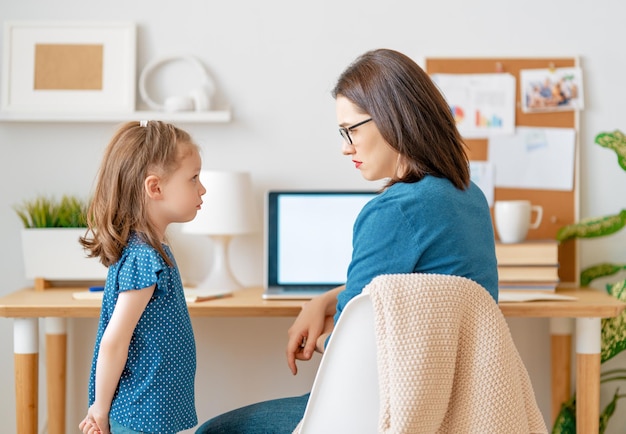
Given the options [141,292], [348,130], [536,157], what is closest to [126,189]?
[141,292]

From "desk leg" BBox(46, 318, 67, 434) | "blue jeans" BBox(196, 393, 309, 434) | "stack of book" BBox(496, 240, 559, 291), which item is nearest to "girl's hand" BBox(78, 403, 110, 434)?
"blue jeans" BBox(196, 393, 309, 434)

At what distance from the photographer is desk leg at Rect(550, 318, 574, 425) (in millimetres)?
2408

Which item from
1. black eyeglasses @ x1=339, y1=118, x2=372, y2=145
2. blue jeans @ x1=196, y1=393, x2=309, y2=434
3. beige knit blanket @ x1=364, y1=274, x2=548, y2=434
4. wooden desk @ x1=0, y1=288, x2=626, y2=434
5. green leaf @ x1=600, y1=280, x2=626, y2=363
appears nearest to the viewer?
beige knit blanket @ x1=364, y1=274, x2=548, y2=434

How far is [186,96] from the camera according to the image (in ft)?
7.89

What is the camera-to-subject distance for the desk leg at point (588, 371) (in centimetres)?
208

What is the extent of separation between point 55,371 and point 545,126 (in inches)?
61.6

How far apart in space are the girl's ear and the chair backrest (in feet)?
1.59

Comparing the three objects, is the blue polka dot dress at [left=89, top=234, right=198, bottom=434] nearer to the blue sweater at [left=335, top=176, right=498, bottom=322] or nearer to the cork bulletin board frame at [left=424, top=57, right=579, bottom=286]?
the blue sweater at [left=335, top=176, right=498, bottom=322]

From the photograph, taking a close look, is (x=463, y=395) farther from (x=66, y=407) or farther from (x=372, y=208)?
(x=66, y=407)

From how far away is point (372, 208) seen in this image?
129 centimetres

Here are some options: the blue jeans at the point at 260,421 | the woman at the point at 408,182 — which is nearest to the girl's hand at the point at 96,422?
the blue jeans at the point at 260,421

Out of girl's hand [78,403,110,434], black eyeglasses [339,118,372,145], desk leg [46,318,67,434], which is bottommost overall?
desk leg [46,318,67,434]

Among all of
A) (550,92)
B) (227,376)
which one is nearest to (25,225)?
(227,376)

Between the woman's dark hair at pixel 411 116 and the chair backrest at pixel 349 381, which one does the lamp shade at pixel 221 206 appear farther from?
the chair backrest at pixel 349 381
